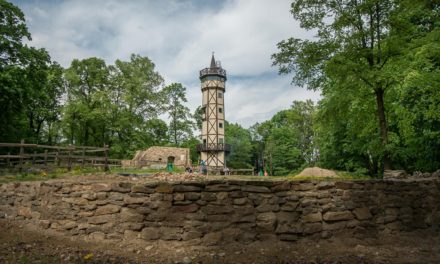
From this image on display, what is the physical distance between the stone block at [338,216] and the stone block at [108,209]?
163 inches

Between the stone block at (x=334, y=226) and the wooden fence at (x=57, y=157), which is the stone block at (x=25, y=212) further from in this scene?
the stone block at (x=334, y=226)

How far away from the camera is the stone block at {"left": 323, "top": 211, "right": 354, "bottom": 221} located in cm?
546

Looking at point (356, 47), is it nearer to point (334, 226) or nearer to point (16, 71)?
point (334, 226)

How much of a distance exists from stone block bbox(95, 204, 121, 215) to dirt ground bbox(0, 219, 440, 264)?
60 cm

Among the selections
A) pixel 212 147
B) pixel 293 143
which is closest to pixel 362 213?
pixel 212 147

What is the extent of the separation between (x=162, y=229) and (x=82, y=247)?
1.57 m

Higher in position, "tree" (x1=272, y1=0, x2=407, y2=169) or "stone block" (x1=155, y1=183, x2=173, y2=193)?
"tree" (x1=272, y1=0, x2=407, y2=169)

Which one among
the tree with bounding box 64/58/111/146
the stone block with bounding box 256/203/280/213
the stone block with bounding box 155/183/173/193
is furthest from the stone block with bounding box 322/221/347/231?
the tree with bounding box 64/58/111/146

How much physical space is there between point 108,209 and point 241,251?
277 centimetres

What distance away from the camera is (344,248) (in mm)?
5082

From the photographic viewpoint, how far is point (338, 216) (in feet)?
18.0

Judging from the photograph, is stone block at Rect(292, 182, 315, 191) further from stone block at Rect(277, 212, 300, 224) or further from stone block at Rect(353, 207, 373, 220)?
stone block at Rect(353, 207, 373, 220)

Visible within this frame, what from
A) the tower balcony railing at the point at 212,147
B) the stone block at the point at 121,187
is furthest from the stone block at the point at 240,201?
the tower balcony railing at the point at 212,147

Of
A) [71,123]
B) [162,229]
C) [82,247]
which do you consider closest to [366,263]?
[162,229]
